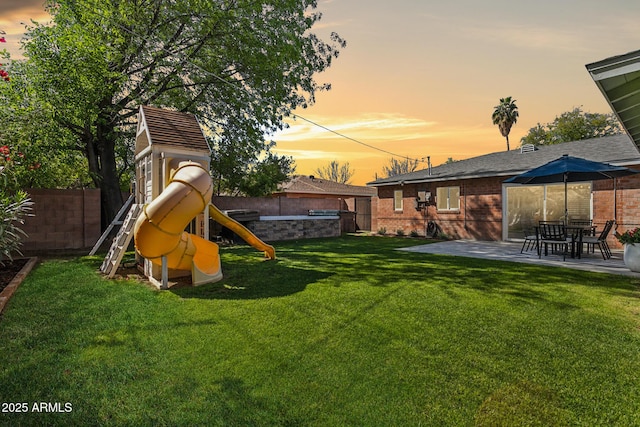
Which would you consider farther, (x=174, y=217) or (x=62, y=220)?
(x=62, y=220)

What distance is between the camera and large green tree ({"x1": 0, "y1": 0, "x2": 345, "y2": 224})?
9.08 m

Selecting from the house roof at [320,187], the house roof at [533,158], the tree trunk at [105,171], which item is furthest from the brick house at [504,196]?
the tree trunk at [105,171]

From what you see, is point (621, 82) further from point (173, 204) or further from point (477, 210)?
point (477, 210)


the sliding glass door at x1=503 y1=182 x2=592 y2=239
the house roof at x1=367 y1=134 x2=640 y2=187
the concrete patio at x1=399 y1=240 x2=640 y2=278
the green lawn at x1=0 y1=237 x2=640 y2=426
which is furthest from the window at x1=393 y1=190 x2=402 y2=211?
the green lawn at x1=0 y1=237 x2=640 y2=426

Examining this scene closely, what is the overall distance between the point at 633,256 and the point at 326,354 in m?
7.32

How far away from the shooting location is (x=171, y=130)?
7.37 m

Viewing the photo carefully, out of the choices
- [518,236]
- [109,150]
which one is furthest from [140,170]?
[518,236]

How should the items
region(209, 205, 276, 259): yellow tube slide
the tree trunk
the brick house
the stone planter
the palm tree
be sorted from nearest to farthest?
the stone planter, region(209, 205, 276, 259): yellow tube slide, the brick house, the tree trunk, the palm tree

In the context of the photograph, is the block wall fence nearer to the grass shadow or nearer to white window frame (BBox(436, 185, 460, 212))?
the grass shadow

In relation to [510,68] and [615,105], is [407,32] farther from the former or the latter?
[615,105]

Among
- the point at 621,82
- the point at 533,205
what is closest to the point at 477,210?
the point at 533,205

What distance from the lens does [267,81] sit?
12539 mm

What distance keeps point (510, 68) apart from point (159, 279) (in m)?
12.8

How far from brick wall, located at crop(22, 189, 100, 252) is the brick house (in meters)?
13.6
